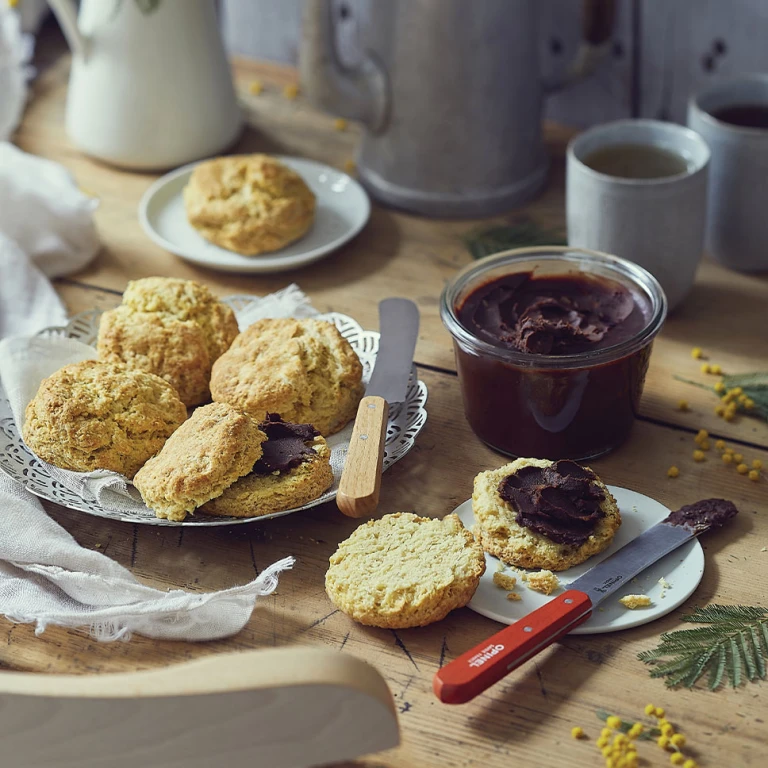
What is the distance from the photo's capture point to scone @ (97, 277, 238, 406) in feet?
4.10

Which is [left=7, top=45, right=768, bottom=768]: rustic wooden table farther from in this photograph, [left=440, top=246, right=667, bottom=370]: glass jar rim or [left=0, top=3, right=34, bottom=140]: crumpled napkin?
[left=0, top=3, right=34, bottom=140]: crumpled napkin

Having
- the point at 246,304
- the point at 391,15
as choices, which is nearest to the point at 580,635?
the point at 246,304

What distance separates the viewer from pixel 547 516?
3.43 feet

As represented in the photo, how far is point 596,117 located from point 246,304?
901 millimetres

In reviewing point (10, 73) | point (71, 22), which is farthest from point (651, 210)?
point (10, 73)

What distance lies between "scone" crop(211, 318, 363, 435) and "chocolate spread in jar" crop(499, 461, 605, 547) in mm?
244

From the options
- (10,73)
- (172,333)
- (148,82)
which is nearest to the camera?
(172,333)

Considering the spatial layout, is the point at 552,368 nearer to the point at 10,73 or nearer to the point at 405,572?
the point at 405,572

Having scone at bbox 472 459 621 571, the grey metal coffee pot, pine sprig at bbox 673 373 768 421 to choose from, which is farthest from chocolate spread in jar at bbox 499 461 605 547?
the grey metal coffee pot

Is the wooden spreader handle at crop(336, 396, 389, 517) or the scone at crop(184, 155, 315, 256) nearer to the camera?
the wooden spreader handle at crop(336, 396, 389, 517)

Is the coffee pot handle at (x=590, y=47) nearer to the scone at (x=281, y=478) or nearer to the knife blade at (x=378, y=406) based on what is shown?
the knife blade at (x=378, y=406)

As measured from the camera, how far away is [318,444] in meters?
1.11

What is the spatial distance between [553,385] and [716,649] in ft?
1.10

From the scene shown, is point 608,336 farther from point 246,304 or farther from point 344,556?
point 246,304
